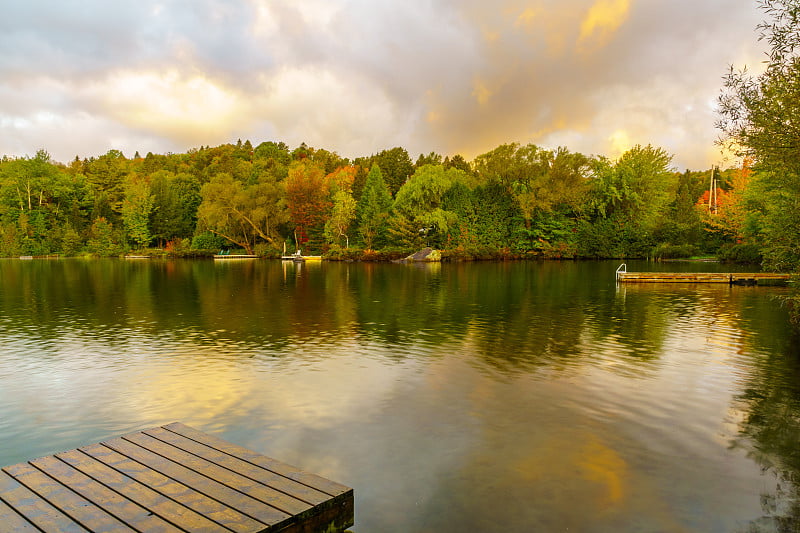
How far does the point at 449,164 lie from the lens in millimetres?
79875

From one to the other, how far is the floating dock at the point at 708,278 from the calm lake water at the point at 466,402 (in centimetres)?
1052

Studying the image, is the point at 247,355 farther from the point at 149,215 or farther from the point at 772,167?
the point at 149,215

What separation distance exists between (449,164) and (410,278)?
49.3 meters

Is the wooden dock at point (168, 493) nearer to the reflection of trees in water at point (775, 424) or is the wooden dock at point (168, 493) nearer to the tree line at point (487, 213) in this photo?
the reflection of trees in water at point (775, 424)

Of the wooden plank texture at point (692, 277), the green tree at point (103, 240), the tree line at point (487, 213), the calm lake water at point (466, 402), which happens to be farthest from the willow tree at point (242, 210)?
the calm lake water at point (466, 402)

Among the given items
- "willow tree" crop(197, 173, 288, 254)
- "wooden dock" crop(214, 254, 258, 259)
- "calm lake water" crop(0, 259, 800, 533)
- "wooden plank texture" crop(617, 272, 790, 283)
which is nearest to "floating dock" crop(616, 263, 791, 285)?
"wooden plank texture" crop(617, 272, 790, 283)

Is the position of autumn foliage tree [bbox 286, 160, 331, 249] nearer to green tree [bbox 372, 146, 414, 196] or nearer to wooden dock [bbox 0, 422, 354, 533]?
green tree [bbox 372, 146, 414, 196]

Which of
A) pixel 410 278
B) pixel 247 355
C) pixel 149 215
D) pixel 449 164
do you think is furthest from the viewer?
pixel 449 164

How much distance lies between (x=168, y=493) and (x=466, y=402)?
5.15m

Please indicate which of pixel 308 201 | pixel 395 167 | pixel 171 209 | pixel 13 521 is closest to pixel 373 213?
pixel 308 201

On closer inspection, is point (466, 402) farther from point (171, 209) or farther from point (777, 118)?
point (171, 209)

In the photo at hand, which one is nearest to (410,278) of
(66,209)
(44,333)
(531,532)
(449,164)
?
(44,333)

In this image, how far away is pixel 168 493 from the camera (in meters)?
4.82

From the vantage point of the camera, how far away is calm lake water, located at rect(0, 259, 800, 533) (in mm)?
5734
